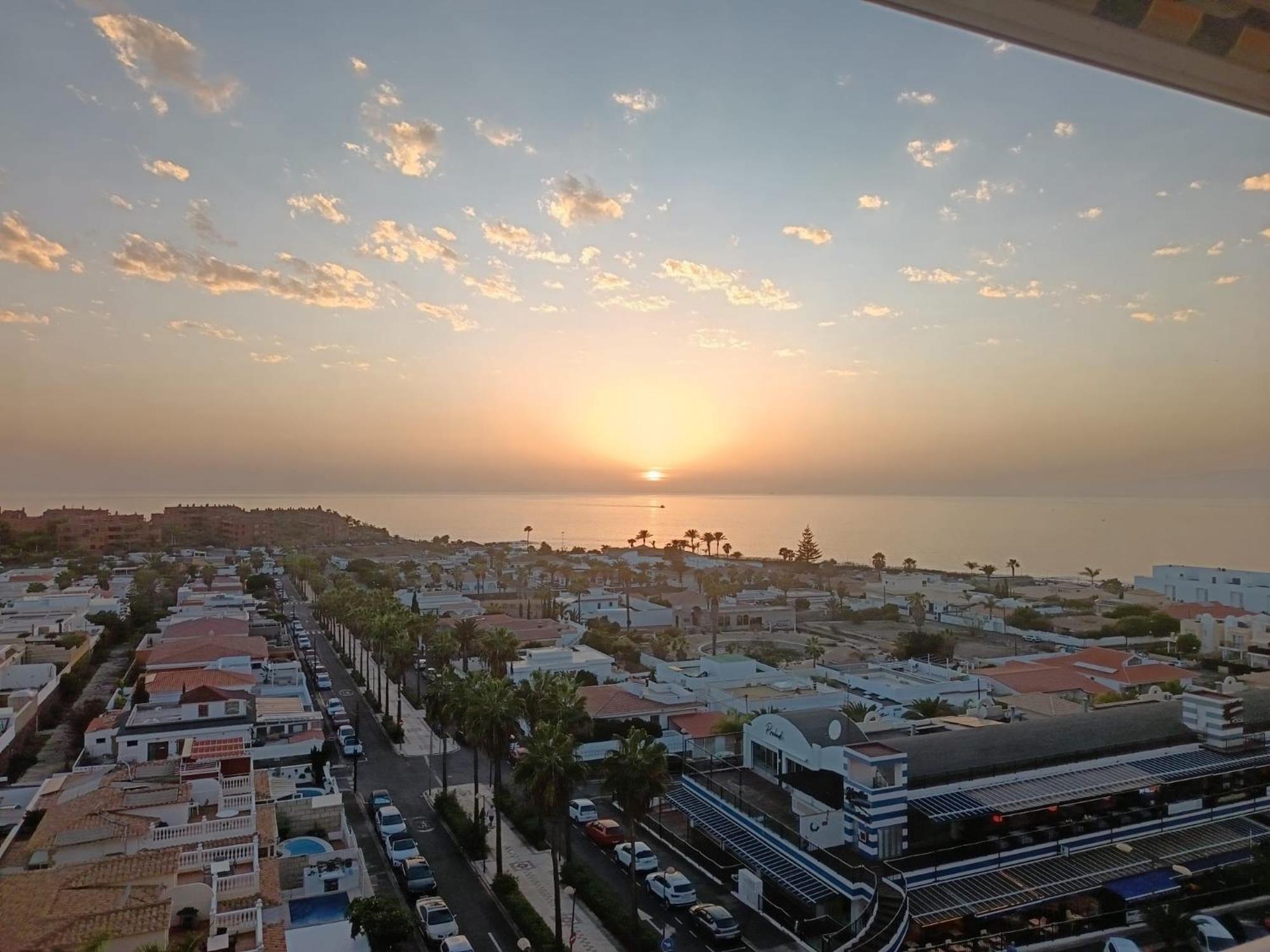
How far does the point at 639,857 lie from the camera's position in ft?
69.4

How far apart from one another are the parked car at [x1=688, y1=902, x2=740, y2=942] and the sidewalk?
186cm

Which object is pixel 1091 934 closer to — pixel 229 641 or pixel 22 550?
pixel 229 641

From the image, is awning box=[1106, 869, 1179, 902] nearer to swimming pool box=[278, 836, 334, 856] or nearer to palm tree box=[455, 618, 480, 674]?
swimming pool box=[278, 836, 334, 856]

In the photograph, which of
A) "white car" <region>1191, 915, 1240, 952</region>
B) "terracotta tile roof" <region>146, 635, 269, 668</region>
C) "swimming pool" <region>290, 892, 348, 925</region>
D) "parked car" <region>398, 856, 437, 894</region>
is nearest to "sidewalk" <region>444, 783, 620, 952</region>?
"parked car" <region>398, 856, 437, 894</region>

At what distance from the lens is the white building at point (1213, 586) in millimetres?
63312

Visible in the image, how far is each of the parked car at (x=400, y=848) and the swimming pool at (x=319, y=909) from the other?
259 cm

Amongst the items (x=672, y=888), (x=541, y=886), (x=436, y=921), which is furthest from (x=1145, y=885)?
(x=436, y=921)

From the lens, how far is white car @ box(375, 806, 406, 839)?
22938mm

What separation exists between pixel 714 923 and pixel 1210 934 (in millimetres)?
9464

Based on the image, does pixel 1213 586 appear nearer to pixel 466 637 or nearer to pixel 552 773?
pixel 466 637

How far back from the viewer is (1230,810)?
2208 cm

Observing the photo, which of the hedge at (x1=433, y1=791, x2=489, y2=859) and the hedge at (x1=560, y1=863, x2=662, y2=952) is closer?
the hedge at (x1=560, y1=863, x2=662, y2=952)

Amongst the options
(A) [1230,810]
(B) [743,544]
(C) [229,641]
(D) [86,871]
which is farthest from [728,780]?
(B) [743,544]

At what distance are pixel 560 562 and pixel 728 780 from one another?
7808 centimetres
